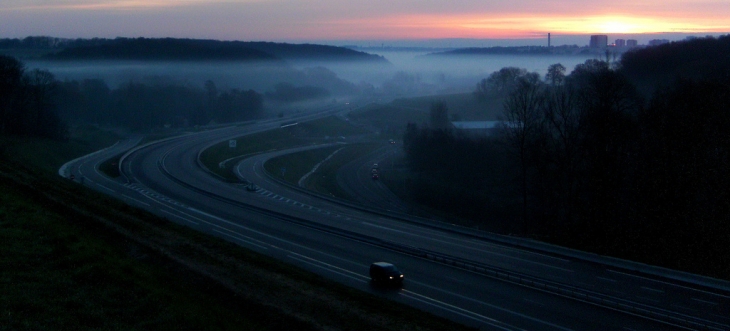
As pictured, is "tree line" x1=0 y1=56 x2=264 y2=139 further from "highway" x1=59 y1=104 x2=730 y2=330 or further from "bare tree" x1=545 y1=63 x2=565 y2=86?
"bare tree" x1=545 y1=63 x2=565 y2=86

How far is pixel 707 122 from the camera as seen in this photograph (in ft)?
53.1

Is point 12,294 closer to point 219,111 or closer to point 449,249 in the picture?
point 449,249

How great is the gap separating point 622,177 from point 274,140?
27944 millimetres

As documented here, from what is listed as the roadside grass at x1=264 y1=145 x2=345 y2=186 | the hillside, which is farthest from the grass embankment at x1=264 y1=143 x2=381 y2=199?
the hillside

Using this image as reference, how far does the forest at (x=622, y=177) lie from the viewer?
570 inches

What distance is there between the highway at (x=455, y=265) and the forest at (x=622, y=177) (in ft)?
5.43

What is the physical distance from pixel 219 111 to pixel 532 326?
1974 inches

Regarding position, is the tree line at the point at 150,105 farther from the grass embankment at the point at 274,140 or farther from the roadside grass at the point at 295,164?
the roadside grass at the point at 295,164

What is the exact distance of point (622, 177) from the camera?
17688 millimetres

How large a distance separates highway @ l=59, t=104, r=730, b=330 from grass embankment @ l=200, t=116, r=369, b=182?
625 centimetres

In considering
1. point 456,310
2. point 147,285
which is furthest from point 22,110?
point 456,310

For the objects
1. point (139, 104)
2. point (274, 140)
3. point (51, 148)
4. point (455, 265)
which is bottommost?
point (274, 140)

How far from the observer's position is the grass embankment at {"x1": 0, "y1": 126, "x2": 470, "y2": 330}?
669 centimetres

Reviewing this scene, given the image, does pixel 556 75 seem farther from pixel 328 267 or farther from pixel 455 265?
pixel 328 267
